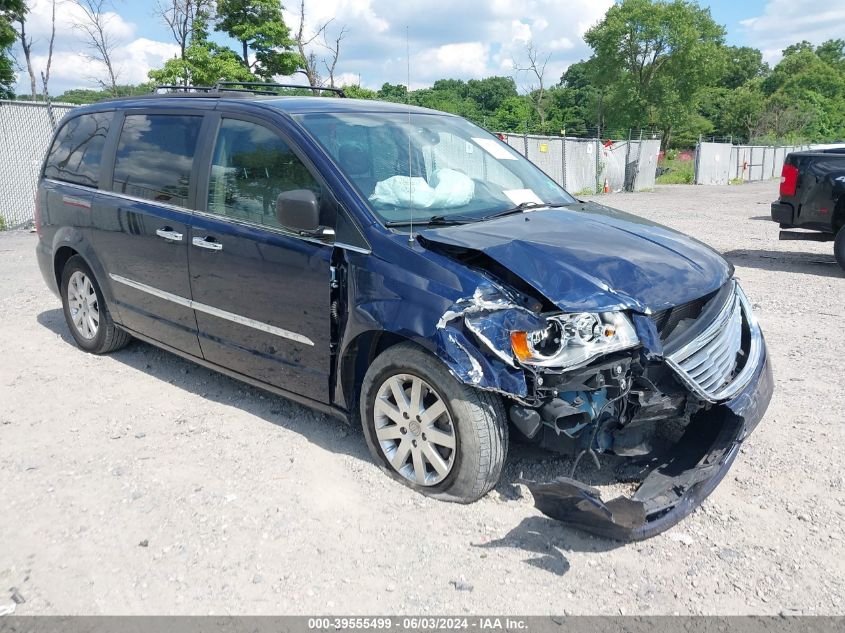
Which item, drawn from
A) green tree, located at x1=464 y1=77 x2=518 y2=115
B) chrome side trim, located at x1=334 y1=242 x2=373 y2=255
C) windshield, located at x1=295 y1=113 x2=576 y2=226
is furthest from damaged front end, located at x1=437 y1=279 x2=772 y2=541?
green tree, located at x1=464 y1=77 x2=518 y2=115

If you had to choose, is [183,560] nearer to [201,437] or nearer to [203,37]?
[201,437]

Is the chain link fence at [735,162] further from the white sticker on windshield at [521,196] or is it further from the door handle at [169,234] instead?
the door handle at [169,234]

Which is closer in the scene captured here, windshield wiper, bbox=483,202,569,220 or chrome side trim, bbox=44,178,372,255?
chrome side trim, bbox=44,178,372,255

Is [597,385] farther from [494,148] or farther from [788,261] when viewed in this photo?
[788,261]

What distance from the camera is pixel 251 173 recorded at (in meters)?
4.18

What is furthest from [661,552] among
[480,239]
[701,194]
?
[701,194]

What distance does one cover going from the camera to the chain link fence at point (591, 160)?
68.5ft

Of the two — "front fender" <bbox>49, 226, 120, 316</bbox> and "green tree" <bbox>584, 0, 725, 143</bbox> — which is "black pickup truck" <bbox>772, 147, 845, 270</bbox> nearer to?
"front fender" <bbox>49, 226, 120, 316</bbox>

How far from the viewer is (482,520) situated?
3.35m

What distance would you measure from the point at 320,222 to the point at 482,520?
1697 mm

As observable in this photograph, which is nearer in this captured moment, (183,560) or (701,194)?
(183,560)

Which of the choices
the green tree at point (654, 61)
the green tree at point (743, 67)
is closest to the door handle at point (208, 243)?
the green tree at point (654, 61)

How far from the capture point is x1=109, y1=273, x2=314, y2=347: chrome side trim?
394 cm

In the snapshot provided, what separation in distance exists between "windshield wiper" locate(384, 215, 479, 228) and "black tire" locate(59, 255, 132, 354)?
2.85 meters
